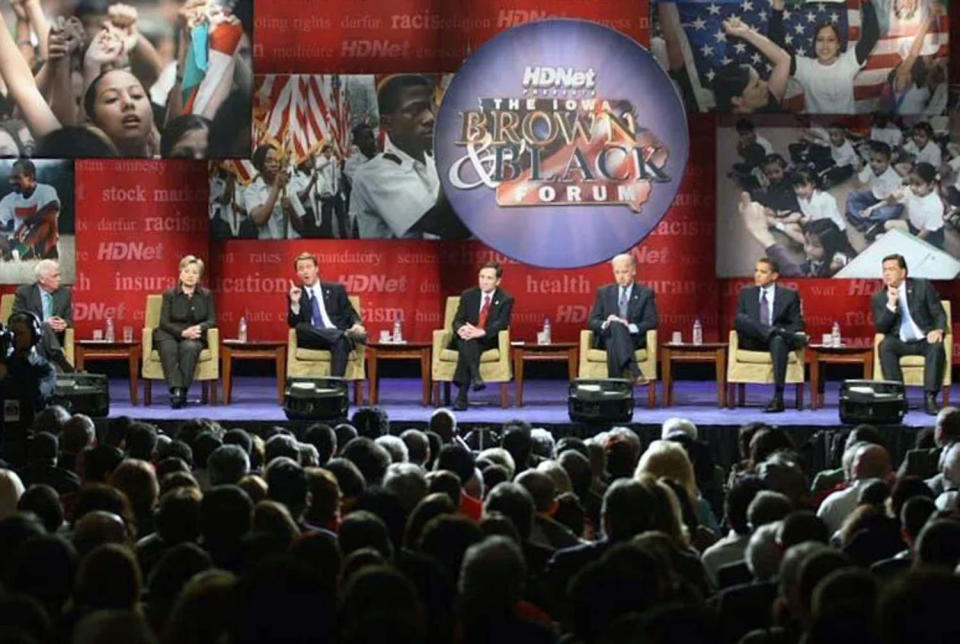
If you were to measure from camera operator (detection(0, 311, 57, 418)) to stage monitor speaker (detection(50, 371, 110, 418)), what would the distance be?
1.52m

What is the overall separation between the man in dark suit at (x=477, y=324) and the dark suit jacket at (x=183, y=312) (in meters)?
1.96

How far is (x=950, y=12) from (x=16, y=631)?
527 inches

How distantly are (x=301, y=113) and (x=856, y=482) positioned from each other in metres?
9.07

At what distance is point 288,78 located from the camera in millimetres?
15352

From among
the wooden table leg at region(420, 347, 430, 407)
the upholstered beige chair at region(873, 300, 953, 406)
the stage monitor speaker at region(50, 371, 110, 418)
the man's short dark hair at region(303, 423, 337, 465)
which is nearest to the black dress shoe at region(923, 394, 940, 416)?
the upholstered beige chair at region(873, 300, 953, 406)

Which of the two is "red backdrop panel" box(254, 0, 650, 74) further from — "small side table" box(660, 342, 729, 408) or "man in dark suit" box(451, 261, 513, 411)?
"small side table" box(660, 342, 729, 408)

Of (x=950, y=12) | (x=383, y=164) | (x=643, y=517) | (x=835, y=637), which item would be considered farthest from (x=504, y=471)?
(x=950, y=12)

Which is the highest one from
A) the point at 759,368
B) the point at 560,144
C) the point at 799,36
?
the point at 799,36

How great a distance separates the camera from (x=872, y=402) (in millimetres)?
12031

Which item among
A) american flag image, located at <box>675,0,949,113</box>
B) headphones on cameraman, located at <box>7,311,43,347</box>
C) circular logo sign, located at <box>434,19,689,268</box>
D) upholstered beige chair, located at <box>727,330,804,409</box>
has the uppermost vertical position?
american flag image, located at <box>675,0,949,113</box>

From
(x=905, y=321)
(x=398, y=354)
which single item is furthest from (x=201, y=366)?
(x=905, y=321)

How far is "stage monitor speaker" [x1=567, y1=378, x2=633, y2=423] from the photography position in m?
12.1

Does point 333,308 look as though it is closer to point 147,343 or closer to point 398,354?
point 398,354

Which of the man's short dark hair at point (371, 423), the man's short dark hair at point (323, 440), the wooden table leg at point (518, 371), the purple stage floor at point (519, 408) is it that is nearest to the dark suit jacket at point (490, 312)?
the wooden table leg at point (518, 371)
